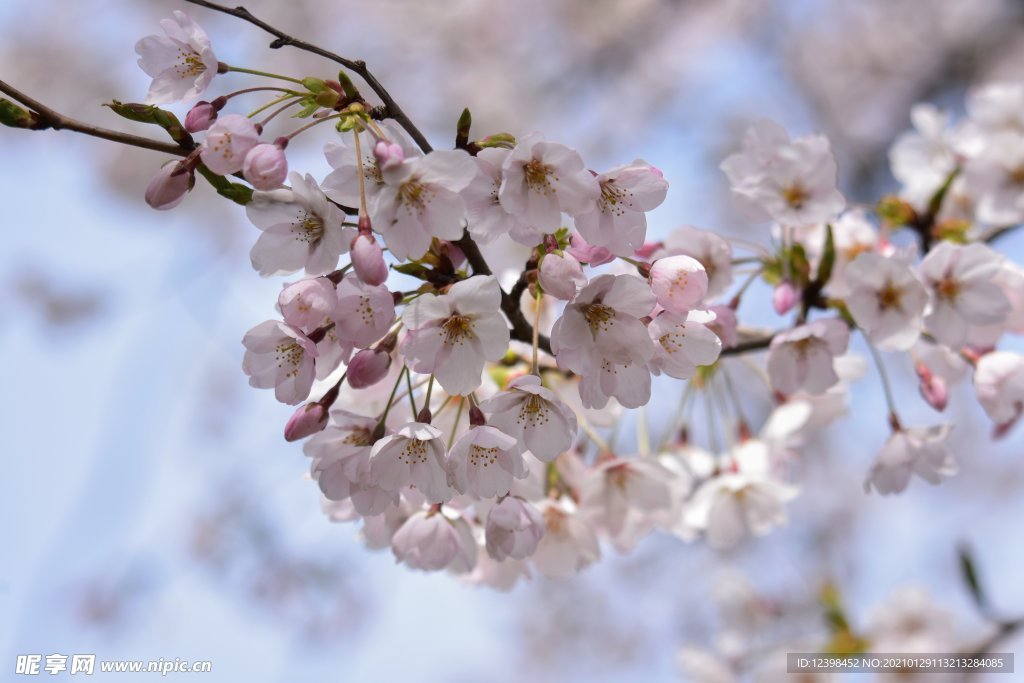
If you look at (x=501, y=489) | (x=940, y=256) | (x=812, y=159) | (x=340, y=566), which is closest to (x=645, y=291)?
(x=501, y=489)

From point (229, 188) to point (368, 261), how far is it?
254mm

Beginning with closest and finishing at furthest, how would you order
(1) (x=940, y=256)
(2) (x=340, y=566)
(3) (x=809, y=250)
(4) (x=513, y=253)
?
(1) (x=940, y=256) < (3) (x=809, y=250) < (2) (x=340, y=566) < (4) (x=513, y=253)

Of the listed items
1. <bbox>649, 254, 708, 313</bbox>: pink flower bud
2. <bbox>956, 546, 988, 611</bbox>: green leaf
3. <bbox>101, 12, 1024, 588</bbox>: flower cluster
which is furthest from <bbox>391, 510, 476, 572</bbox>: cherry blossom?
<bbox>956, 546, 988, 611</bbox>: green leaf

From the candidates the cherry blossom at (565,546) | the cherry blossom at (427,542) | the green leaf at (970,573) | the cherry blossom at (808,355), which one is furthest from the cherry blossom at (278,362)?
the green leaf at (970,573)

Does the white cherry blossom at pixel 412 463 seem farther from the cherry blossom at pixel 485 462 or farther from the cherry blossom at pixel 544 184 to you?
the cherry blossom at pixel 544 184

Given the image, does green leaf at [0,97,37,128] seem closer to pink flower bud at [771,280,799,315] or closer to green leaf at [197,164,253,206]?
green leaf at [197,164,253,206]

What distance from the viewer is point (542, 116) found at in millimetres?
7168

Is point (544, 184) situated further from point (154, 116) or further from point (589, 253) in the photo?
point (154, 116)

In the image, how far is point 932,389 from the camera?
165cm

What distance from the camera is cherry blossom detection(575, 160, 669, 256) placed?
3.61 ft

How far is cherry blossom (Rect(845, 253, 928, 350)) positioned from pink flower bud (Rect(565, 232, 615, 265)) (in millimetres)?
653

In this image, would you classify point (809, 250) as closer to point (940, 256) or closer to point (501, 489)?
point (940, 256)

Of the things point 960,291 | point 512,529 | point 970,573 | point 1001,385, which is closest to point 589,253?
point 512,529

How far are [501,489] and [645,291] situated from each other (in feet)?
1.15
